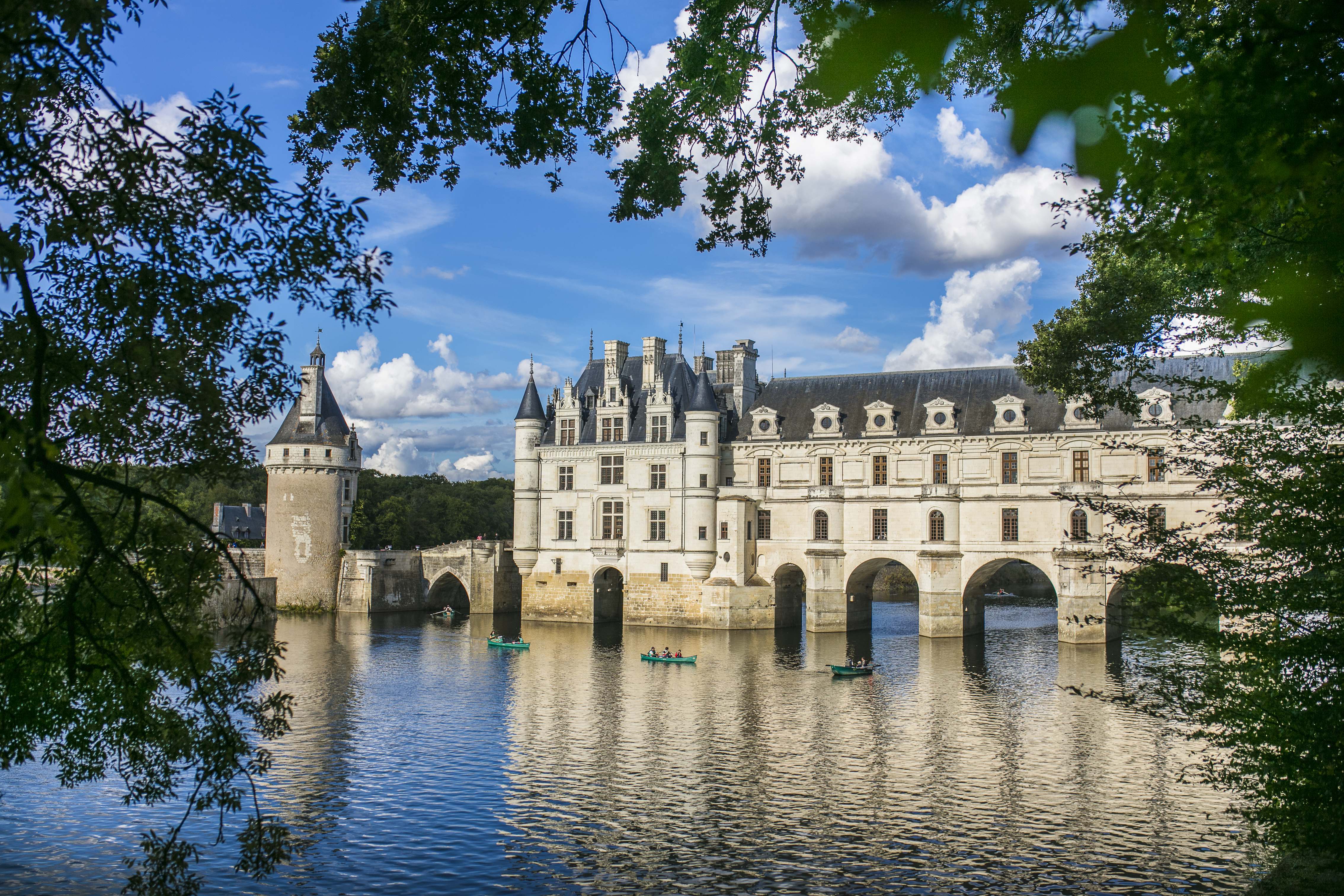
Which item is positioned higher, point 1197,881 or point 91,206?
point 91,206

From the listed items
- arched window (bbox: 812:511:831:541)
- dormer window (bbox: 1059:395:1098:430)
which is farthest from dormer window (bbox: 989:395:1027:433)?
arched window (bbox: 812:511:831:541)

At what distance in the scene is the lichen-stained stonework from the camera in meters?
46.0

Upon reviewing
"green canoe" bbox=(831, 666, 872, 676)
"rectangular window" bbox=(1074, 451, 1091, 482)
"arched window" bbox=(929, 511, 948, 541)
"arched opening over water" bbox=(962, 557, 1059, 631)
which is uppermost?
"rectangular window" bbox=(1074, 451, 1091, 482)

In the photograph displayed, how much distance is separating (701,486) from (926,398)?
38.3ft

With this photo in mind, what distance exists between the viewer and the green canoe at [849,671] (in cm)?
3753

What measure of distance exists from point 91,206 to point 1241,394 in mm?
8863

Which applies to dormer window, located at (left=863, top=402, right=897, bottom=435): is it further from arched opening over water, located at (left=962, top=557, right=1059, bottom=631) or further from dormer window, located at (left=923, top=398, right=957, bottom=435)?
arched opening over water, located at (left=962, top=557, right=1059, bottom=631)

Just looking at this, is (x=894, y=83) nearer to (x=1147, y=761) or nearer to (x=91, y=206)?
(x=91, y=206)

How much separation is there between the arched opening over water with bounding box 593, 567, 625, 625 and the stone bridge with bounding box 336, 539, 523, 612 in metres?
6.00

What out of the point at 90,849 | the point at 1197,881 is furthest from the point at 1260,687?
the point at 90,849

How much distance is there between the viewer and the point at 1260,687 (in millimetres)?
12953

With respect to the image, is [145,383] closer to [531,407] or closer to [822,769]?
[822,769]

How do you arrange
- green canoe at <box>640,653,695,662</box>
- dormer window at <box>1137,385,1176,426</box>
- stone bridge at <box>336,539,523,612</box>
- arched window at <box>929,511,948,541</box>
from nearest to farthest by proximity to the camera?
green canoe at <box>640,653,695,662</box>, dormer window at <box>1137,385,1176,426</box>, arched window at <box>929,511,948,541</box>, stone bridge at <box>336,539,523,612</box>

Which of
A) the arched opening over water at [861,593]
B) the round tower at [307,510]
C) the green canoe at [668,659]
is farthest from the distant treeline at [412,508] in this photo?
the arched opening over water at [861,593]
